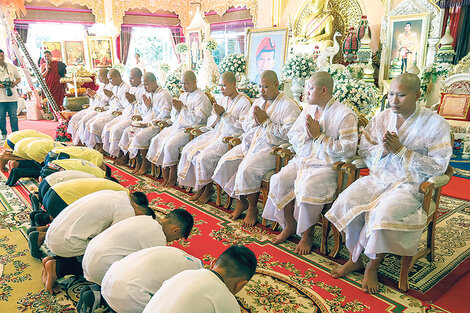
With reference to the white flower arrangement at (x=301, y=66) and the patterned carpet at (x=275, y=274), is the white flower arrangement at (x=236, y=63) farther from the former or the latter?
the patterned carpet at (x=275, y=274)

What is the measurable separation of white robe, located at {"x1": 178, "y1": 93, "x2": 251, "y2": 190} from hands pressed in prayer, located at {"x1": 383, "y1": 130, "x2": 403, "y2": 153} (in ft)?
6.22

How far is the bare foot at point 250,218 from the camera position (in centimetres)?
360

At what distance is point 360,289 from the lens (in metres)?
2.55

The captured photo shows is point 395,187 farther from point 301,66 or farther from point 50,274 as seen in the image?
point 50,274

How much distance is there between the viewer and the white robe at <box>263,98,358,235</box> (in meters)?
3.00

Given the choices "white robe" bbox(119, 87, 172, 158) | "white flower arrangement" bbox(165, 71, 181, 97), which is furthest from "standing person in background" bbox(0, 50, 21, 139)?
"white flower arrangement" bbox(165, 71, 181, 97)

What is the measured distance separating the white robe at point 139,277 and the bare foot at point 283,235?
1499 millimetres

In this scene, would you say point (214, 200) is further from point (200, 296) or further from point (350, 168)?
point (200, 296)

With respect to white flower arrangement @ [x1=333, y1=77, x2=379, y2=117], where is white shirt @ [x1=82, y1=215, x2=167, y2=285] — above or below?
below

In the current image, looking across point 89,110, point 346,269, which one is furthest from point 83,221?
point 89,110

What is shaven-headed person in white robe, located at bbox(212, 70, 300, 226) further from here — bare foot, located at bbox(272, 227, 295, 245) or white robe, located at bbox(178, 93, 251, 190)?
bare foot, located at bbox(272, 227, 295, 245)

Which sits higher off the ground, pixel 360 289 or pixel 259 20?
pixel 259 20

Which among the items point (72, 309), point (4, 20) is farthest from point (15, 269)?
point (4, 20)

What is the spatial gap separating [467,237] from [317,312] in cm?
191
